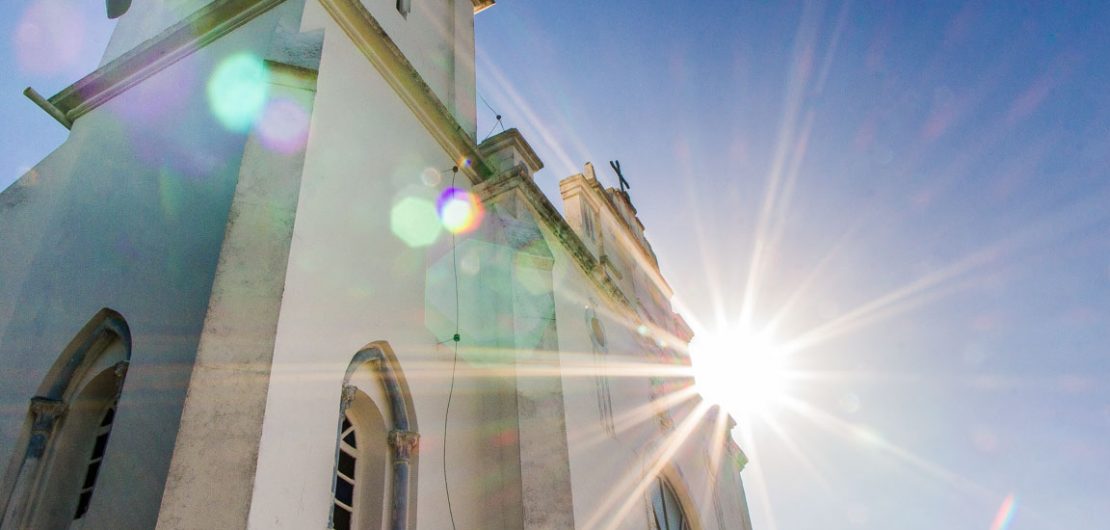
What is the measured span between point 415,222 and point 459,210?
52.1 inches

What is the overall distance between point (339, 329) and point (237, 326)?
1.27m

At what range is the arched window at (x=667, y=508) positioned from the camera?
12.5 metres

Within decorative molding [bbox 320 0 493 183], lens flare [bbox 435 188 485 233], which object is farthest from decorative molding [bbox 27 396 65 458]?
decorative molding [bbox 320 0 493 183]

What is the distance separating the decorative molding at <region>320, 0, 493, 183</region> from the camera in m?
9.75

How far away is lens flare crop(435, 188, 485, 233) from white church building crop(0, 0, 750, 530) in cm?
4

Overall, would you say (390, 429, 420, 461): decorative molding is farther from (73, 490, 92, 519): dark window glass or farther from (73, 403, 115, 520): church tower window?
(73, 490, 92, 519): dark window glass

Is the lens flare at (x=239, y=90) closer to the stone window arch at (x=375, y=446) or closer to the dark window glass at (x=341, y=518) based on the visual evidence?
the stone window arch at (x=375, y=446)

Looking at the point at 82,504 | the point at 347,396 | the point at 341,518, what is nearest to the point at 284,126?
the point at 347,396

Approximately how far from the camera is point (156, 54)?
31.3 feet

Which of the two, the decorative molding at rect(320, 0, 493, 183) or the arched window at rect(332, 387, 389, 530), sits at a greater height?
the decorative molding at rect(320, 0, 493, 183)

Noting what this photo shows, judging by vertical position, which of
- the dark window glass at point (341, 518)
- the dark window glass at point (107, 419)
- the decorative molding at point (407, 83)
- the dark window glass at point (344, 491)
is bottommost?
the dark window glass at point (341, 518)

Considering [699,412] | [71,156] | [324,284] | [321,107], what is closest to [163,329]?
[324,284]

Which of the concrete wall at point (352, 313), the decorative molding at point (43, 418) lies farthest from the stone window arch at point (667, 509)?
the decorative molding at point (43, 418)

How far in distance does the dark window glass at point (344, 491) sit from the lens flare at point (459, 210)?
3814 mm
